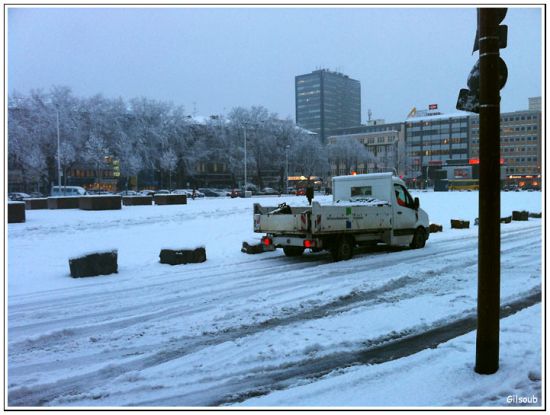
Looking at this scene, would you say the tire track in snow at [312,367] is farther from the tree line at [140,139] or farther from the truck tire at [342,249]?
the tree line at [140,139]

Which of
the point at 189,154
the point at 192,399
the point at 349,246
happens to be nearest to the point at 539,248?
A: the point at 349,246

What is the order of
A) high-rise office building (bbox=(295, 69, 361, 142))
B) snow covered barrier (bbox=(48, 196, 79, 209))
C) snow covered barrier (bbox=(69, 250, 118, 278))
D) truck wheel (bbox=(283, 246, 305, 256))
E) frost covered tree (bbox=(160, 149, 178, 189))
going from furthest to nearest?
high-rise office building (bbox=(295, 69, 361, 142)) → frost covered tree (bbox=(160, 149, 178, 189)) → snow covered barrier (bbox=(48, 196, 79, 209)) → truck wheel (bbox=(283, 246, 305, 256)) → snow covered barrier (bbox=(69, 250, 118, 278))

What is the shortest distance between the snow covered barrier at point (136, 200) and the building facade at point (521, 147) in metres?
119

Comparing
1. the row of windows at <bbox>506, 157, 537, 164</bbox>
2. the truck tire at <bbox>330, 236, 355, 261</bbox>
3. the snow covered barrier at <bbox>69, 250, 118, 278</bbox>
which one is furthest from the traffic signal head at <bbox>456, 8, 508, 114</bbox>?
the row of windows at <bbox>506, 157, 537, 164</bbox>

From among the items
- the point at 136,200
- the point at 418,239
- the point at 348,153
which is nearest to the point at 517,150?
the point at 348,153

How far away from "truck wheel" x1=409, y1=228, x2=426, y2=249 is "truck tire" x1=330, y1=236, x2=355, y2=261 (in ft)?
10.8

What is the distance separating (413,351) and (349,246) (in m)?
7.92

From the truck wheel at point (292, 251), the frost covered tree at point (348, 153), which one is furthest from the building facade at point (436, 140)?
the truck wheel at point (292, 251)

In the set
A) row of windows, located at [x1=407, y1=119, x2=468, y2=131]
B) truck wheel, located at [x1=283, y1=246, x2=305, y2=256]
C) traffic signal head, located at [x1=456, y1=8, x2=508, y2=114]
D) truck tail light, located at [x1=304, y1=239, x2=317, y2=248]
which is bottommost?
truck wheel, located at [x1=283, y1=246, x2=305, y2=256]

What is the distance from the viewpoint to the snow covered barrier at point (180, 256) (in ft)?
44.0

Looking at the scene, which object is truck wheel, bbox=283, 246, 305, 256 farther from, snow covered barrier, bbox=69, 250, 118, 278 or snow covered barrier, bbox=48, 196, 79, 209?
snow covered barrier, bbox=48, 196, 79, 209

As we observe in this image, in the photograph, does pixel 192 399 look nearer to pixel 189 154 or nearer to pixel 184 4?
pixel 184 4

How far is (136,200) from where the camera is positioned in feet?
130

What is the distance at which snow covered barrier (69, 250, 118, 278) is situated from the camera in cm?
1154
